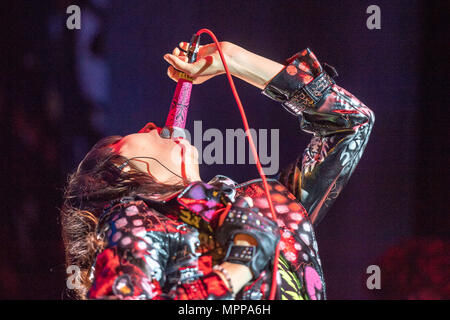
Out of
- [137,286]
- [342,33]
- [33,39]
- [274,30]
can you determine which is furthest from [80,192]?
A: [342,33]

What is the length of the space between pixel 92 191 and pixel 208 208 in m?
0.31

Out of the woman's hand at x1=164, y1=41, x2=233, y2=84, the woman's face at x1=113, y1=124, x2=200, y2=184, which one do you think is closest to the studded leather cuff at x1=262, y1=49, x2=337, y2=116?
the woman's hand at x1=164, y1=41, x2=233, y2=84

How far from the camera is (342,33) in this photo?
1.51 m

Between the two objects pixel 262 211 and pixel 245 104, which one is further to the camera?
pixel 245 104

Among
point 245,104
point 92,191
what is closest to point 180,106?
point 92,191

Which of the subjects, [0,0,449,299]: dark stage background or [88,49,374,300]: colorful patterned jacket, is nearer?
[88,49,374,300]: colorful patterned jacket

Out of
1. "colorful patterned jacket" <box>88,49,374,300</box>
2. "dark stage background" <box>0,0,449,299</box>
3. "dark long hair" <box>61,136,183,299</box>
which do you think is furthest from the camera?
"dark stage background" <box>0,0,449,299</box>

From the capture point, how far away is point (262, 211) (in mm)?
1031

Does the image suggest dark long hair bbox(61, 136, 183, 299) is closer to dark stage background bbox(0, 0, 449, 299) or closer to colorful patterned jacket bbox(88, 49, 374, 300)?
colorful patterned jacket bbox(88, 49, 374, 300)

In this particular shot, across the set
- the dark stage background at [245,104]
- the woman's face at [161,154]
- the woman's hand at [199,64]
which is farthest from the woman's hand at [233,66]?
the dark stage background at [245,104]

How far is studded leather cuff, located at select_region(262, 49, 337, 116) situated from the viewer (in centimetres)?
102

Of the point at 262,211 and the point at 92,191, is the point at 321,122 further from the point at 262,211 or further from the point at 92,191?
the point at 92,191

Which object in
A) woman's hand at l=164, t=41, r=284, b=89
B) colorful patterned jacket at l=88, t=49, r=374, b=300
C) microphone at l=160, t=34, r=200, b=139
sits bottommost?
colorful patterned jacket at l=88, t=49, r=374, b=300

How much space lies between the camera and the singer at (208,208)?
764mm
